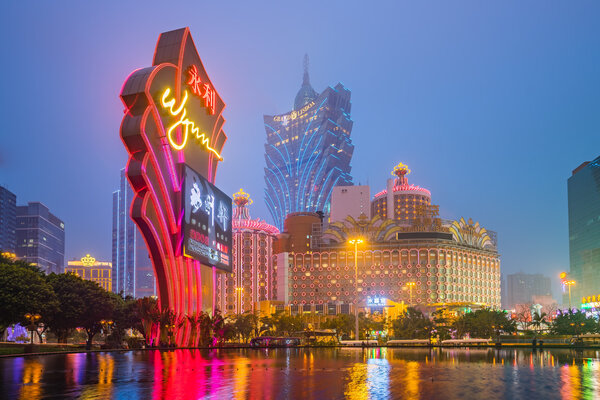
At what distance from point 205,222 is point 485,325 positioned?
54212 mm

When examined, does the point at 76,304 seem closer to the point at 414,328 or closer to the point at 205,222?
the point at 205,222

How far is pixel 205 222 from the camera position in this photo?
81000 mm

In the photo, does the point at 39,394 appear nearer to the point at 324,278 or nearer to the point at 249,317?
the point at 249,317

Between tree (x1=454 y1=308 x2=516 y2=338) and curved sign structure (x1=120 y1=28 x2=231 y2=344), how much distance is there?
46656 millimetres

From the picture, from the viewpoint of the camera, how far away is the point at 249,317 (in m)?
122

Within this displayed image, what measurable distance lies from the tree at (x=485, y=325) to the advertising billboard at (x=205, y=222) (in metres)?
45.3

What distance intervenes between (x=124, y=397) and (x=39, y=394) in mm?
3810

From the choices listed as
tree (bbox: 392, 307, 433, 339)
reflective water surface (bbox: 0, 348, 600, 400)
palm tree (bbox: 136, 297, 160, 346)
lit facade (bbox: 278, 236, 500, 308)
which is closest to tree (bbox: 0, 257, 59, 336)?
palm tree (bbox: 136, 297, 160, 346)

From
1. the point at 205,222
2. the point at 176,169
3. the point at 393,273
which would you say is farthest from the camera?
the point at 393,273

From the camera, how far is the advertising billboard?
74.8m

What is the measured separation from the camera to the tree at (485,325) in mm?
104625

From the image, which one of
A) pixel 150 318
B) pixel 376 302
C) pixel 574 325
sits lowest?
pixel 574 325

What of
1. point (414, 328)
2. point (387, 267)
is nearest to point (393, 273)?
point (387, 267)

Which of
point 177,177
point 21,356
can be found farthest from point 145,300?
point 21,356
